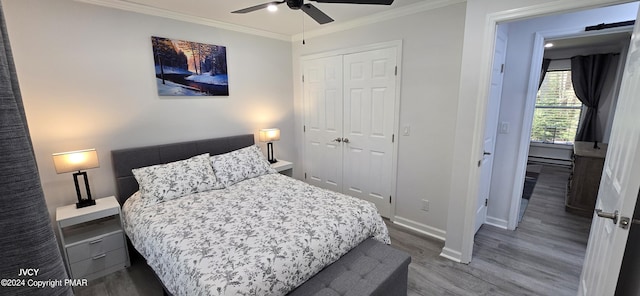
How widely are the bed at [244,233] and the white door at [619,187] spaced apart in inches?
39.1

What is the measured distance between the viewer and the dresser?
125 inches

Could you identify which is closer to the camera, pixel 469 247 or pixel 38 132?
pixel 38 132

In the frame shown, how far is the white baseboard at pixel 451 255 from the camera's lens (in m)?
2.46

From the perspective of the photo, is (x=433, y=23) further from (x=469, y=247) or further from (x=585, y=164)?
(x=585, y=164)

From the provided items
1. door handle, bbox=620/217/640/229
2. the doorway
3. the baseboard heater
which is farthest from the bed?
the baseboard heater

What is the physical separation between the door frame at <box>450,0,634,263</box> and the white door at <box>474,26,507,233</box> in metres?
0.20

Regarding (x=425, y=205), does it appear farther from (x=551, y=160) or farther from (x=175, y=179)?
(x=551, y=160)

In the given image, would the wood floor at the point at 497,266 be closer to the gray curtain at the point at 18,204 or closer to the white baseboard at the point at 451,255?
the white baseboard at the point at 451,255

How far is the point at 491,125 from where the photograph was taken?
107 inches

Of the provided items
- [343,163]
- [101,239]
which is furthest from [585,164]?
[101,239]

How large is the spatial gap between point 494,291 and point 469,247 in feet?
1.33

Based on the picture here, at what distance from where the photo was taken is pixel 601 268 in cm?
130

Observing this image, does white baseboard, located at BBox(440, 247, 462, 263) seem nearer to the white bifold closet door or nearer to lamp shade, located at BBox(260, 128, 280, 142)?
the white bifold closet door

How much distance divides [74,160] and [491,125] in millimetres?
3863
